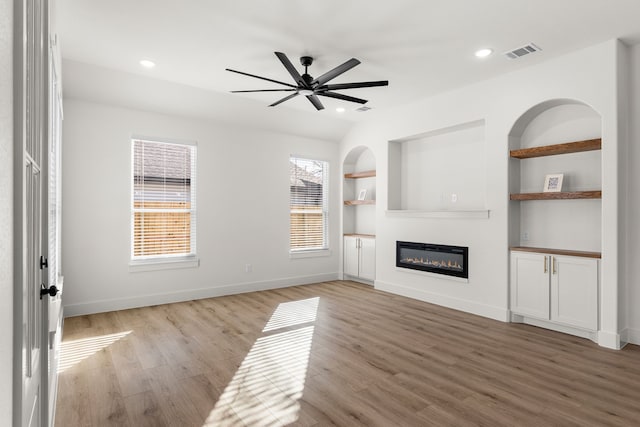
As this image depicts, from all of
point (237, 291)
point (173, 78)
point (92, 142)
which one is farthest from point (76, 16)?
point (237, 291)

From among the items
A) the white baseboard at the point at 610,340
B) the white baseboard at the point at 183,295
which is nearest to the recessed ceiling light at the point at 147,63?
the white baseboard at the point at 183,295

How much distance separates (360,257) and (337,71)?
13.5 feet

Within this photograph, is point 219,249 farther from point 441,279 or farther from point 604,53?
point 604,53

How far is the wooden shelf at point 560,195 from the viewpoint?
3.94m

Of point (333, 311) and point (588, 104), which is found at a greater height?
point (588, 104)

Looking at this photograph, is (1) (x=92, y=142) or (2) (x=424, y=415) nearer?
(2) (x=424, y=415)

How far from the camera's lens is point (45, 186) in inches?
66.5

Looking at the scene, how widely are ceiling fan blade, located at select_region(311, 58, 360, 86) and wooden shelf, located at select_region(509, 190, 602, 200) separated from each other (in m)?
2.70

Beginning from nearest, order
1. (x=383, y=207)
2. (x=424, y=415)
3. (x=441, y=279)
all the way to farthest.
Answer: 1. (x=424, y=415)
2. (x=441, y=279)
3. (x=383, y=207)

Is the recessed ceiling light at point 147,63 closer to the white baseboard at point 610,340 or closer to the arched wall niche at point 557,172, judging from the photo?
the arched wall niche at point 557,172

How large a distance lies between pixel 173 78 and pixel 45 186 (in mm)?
3660

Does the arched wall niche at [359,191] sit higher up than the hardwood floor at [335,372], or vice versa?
the arched wall niche at [359,191]

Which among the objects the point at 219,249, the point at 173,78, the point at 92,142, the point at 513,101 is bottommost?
the point at 219,249

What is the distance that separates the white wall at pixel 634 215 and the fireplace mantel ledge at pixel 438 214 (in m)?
1.49
